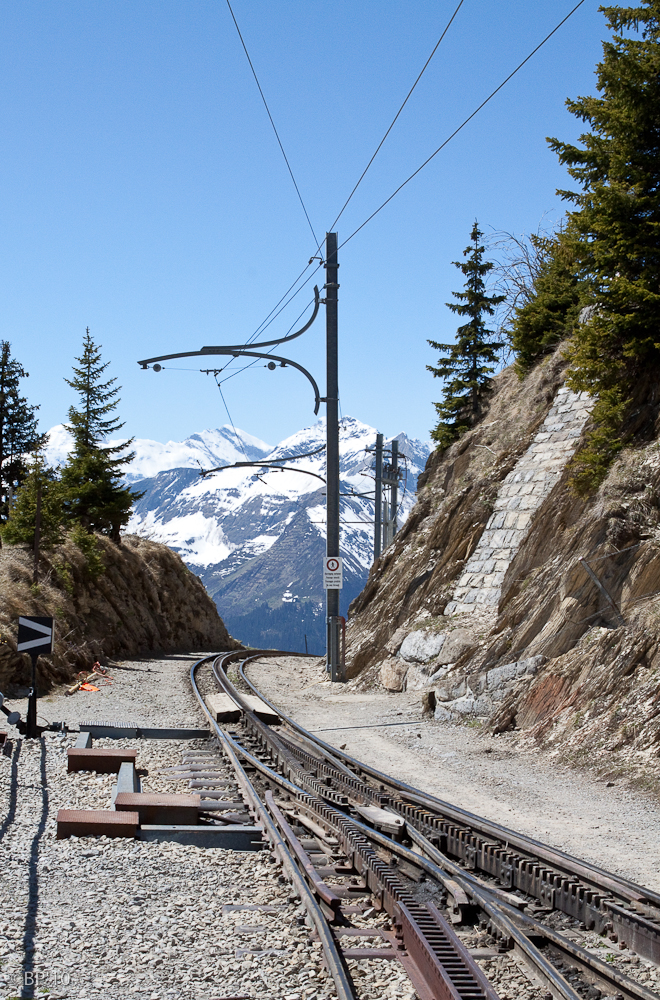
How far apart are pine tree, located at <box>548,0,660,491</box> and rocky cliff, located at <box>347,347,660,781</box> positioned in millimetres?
869

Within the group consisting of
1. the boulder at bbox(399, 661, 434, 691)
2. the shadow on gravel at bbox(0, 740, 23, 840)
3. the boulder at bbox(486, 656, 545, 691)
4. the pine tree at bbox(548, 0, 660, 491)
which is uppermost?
the pine tree at bbox(548, 0, 660, 491)

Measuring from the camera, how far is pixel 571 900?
19.1 ft

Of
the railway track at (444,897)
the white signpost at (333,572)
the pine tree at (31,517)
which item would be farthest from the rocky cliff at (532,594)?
the pine tree at (31,517)

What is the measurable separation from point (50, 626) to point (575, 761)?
758cm

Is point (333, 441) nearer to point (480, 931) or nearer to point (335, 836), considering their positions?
point (335, 836)

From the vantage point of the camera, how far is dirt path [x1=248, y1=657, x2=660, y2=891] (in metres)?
7.57

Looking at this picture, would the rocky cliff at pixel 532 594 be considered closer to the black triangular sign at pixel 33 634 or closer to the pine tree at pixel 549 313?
the pine tree at pixel 549 313

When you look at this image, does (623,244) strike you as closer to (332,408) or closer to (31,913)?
(332,408)

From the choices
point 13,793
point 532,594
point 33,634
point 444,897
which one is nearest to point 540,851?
point 444,897

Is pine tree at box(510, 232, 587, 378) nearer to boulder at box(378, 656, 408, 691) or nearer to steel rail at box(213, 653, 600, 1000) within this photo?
boulder at box(378, 656, 408, 691)

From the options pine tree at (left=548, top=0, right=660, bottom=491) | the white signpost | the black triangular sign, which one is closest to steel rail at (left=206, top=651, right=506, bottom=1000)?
the black triangular sign

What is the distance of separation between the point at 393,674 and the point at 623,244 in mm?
10557

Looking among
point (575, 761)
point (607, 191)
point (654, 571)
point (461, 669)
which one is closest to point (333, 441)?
point (461, 669)

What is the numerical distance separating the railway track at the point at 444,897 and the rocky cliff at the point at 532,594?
325cm
